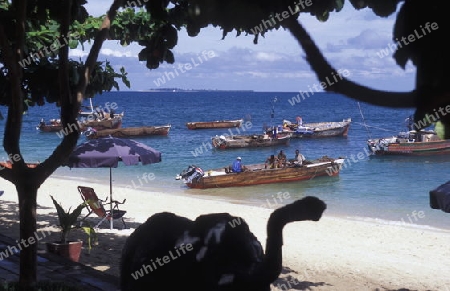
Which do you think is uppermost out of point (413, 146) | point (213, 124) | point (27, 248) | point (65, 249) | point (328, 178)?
point (27, 248)

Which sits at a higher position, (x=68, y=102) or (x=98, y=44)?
(x=98, y=44)

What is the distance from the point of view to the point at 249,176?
2562 cm

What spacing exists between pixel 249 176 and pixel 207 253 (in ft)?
76.2

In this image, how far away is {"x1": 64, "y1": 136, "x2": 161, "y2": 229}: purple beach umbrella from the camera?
10445mm

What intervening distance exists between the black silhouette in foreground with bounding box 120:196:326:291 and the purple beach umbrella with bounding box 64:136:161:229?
7.82m

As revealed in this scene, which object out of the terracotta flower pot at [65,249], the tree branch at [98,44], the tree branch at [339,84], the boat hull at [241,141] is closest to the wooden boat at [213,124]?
the boat hull at [241,141]

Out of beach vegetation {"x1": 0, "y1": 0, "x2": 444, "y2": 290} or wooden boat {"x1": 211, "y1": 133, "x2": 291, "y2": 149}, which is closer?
beach vegetation {"x1": 0, "y1": 0, "x2": 444, "y2": 290}

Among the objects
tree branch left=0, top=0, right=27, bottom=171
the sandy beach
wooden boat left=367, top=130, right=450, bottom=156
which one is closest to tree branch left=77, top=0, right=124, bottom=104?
tree branch left=0, top=0, right=27, bottom=171

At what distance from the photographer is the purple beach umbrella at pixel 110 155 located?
10.4m

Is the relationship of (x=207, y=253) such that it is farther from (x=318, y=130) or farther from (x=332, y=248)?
(x=318, y=130)

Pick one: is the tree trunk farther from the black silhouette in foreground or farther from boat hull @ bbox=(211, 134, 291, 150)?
boat hull @ bbox=(211, 134, 291, 150)

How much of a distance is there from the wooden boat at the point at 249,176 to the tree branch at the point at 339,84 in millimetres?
23135

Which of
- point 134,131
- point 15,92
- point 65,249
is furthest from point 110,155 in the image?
point 134,131

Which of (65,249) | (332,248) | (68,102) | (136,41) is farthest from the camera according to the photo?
(332,248)
